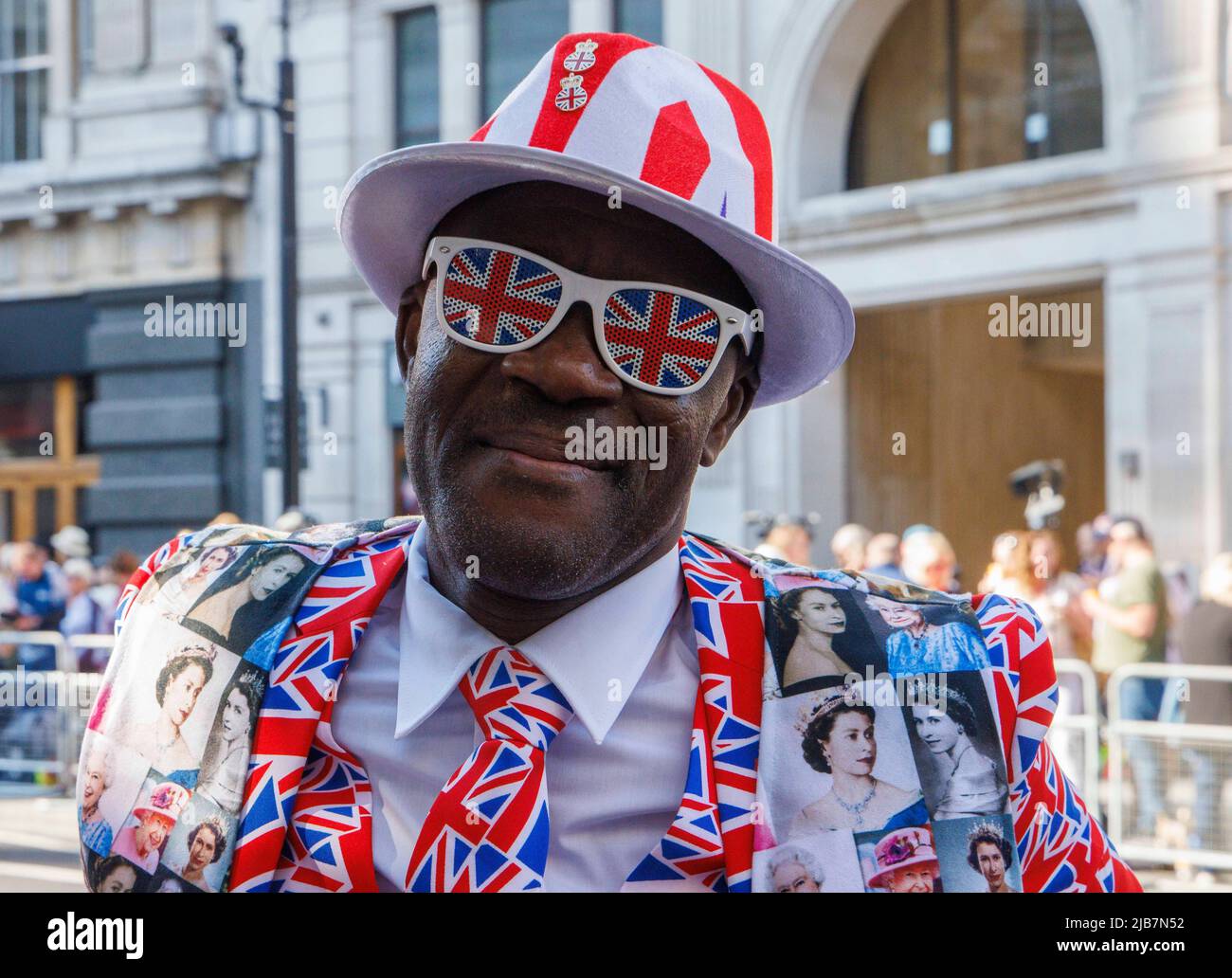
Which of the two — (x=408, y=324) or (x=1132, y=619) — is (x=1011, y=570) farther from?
(x=408, y=324)

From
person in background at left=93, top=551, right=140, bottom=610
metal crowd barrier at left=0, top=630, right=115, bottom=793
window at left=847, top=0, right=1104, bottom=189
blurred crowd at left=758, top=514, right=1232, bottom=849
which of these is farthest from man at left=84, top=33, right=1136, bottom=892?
window at left=847, top=0, right=1104, bottom=189

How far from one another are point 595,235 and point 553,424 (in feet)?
0.71

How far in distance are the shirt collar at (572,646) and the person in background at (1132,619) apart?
6.09 metres

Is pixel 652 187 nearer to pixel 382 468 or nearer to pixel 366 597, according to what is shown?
pixel 366 597

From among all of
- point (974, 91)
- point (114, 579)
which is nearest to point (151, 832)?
point (114, 579)

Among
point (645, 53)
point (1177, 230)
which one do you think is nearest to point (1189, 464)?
point (1177, 230)

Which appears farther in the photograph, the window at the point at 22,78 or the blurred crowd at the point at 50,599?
the window at the point at 22,78

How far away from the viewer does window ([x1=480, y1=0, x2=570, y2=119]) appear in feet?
48.9

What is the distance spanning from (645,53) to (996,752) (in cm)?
86

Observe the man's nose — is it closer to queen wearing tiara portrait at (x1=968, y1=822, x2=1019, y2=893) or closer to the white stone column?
queen wearing tiara portrait at (x1=968, y1=822, x2=1019, y2=893)

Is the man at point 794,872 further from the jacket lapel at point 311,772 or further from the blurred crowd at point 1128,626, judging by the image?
the blurred crowd at point 1128,626

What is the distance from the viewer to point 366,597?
5.99 feet

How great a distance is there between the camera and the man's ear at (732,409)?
5.88 ft

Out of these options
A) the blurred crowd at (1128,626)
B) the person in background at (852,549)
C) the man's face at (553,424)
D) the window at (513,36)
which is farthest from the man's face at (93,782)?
the window at (513,36)
